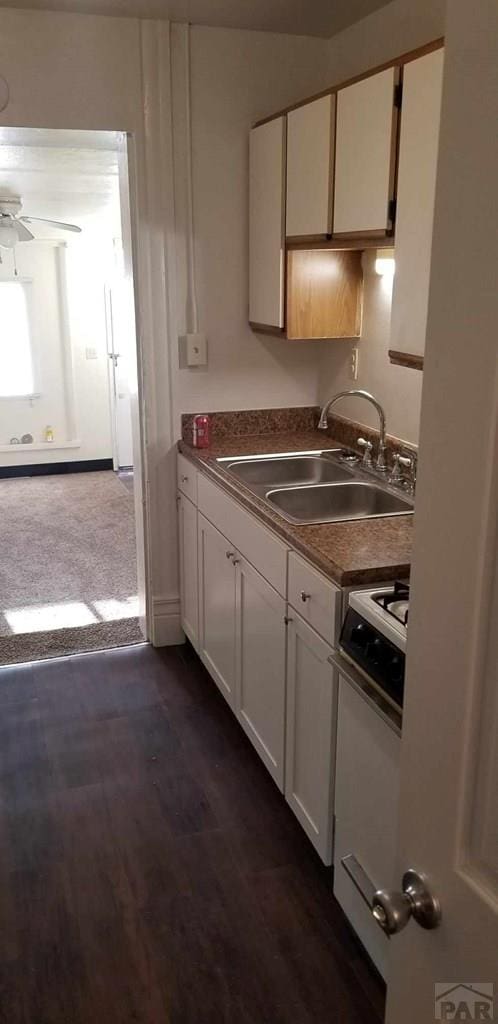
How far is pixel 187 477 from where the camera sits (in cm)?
318

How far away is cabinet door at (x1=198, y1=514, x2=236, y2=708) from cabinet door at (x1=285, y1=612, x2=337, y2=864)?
54 centimetres

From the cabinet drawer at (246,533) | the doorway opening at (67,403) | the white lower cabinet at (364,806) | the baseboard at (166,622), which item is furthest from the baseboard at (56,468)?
the white lower cabinet at (364,806)

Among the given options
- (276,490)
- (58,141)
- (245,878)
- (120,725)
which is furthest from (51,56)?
(245,878)

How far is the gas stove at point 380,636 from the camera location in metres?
1.57

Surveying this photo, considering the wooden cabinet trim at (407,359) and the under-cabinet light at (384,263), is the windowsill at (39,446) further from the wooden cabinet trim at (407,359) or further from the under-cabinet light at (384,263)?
the wooden cabinet trim at (407,359)

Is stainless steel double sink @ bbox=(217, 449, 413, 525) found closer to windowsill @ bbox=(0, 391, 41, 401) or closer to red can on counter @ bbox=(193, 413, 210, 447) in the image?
red can on counter @ bbox=(193, 413, 210, 447)

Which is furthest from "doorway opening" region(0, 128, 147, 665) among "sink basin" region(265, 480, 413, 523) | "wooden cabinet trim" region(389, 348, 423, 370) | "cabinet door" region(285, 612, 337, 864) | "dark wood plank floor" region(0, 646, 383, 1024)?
"cabinet door" region(285, 612, 337, 864)

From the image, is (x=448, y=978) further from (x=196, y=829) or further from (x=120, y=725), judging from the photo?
(x=120, y=725)

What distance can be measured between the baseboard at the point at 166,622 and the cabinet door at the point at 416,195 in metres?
1.77

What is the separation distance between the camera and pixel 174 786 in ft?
8.36

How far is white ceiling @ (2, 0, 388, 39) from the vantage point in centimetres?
265

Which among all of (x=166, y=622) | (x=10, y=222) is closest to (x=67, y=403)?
(x=10, y=222)

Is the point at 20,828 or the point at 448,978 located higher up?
the point at 448,978

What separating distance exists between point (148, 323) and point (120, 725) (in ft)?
5.04
